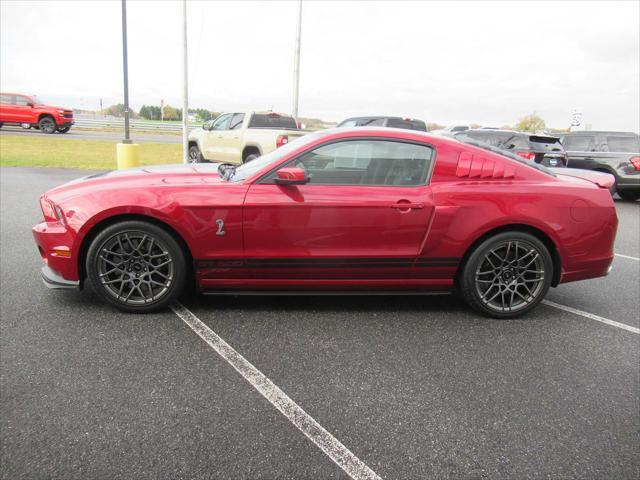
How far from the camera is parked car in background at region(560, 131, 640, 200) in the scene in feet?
37.9

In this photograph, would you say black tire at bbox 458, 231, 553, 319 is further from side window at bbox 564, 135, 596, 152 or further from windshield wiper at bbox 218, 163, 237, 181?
side window at bbox 564, 135, 596, 152

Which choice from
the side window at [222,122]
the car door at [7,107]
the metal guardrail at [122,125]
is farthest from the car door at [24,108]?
the side window at [222,122]

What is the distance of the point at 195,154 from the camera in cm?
1560

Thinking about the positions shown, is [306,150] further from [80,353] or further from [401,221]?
[80,353]

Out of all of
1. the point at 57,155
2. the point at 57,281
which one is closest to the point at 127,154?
the point at 57,155

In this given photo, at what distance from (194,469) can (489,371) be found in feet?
6.34

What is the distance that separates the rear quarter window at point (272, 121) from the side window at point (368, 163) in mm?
9185

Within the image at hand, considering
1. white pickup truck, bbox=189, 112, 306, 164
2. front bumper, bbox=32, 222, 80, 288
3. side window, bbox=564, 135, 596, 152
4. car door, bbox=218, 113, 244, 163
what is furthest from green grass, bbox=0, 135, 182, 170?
side window, bbox=564, 135, 596, 152

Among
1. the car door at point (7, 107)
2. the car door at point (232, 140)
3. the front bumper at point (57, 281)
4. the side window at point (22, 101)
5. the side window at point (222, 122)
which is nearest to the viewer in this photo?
the front bumper at point (57, 281)

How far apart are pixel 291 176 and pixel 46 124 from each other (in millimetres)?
26890

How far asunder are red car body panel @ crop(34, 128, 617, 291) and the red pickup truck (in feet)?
83.0

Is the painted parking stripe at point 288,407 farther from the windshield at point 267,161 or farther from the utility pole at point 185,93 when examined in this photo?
the utility pole at point 185,93

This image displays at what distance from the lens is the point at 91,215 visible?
351 cm

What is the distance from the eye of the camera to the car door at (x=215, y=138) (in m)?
13.3
